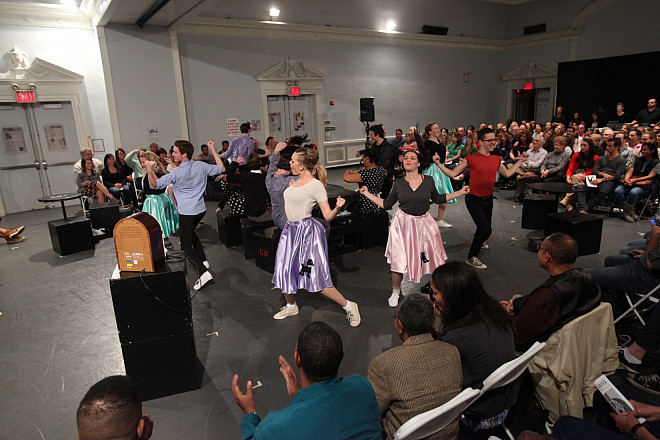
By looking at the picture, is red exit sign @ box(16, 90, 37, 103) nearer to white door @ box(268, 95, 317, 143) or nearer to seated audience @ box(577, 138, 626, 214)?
white door @ box(268, 95, 317, 143)

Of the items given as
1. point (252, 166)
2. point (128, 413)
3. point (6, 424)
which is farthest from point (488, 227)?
point (6, 424)

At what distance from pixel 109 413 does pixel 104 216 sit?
6.90 m

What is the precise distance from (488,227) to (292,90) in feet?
29.1

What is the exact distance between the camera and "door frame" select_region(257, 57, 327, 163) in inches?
479

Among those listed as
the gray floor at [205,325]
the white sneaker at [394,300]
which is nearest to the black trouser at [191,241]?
the gray floor at [205,325]

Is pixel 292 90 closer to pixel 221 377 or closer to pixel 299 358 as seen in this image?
pixel 221 377

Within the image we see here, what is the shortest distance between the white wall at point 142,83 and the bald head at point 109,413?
9.45 m

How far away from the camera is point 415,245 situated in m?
4.09

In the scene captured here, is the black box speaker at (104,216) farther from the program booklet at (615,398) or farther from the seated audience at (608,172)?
the seated audience at (608,172)

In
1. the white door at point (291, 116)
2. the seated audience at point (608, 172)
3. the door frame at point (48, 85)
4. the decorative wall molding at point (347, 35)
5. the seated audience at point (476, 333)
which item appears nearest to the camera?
the seated audience at point (476, 333)

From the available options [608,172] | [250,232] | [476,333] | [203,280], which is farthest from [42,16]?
[608,172]

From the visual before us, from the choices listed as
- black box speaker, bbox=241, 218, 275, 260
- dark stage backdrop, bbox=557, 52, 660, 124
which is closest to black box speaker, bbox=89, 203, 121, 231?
black box speaker, bbox=241, 218, 275, 260

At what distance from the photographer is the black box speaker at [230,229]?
6387 millimetres

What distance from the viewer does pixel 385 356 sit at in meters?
1.86
